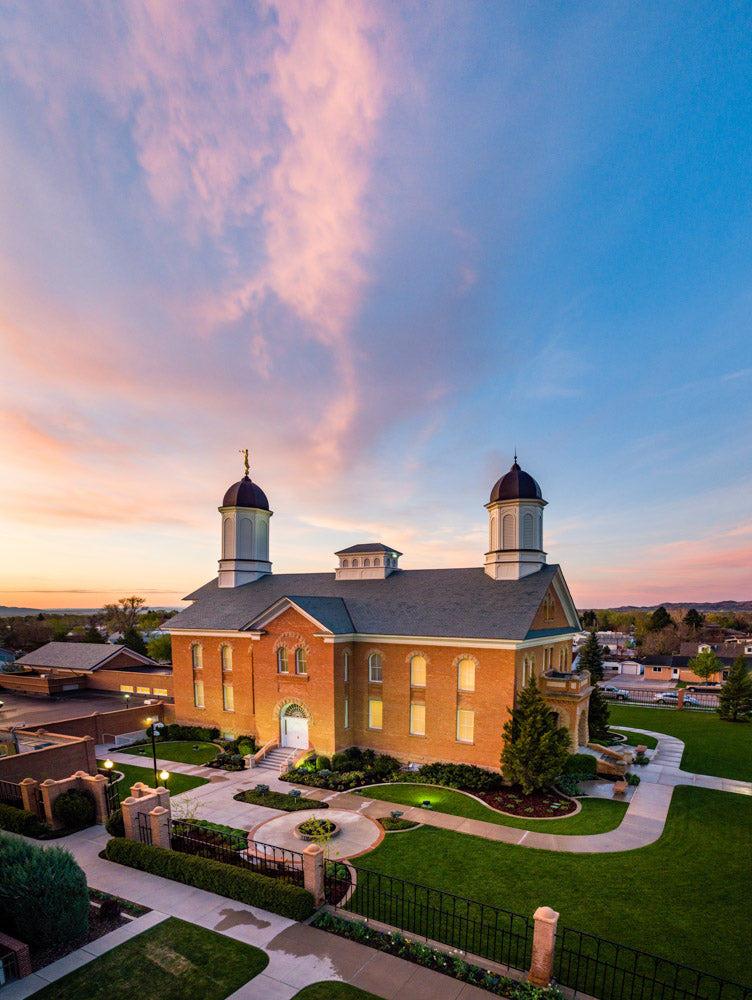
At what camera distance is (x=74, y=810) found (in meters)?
19.8

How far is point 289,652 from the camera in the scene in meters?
30.0

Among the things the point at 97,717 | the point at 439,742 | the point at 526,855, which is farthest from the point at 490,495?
the point at 97,717

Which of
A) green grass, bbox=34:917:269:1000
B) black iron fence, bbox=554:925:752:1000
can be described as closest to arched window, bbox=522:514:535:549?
black iron fence, bbox=554:925:752:1000

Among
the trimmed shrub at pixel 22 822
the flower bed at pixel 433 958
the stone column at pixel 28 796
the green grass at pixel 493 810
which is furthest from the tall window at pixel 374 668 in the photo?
the stone column at pixel 28 796

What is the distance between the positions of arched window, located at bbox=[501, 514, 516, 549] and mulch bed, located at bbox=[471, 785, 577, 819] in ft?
43.2

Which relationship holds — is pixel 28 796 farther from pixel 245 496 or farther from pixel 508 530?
pixel 508 530

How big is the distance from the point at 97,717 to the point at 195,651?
7.08 metres

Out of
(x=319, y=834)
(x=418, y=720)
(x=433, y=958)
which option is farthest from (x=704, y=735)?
(x=433, y=958)

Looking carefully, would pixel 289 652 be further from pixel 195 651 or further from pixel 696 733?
pixel 696 733

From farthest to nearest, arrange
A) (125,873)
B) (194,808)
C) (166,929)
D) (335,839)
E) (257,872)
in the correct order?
(194,808), (335,839), (125,873), (257,872), (166,929)

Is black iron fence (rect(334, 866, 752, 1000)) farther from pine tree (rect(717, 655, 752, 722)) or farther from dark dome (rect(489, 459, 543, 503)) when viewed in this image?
pine tree (rect(717, 655, 752, 722))

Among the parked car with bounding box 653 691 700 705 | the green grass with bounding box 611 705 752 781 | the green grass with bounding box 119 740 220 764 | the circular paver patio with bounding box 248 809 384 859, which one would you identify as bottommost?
the parked car with bounding box 653 691 700 705

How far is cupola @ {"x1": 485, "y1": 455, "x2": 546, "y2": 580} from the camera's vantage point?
30.4 metres

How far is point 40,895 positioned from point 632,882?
56.8 feet
